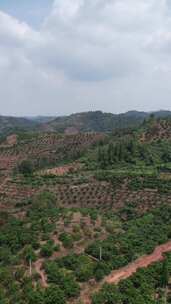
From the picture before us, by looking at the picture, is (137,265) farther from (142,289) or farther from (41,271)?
(41,271)

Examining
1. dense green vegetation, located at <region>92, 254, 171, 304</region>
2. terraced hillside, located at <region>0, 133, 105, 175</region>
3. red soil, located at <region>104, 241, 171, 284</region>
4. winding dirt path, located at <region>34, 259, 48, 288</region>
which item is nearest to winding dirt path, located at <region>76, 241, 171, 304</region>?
red soil, located at <region>104, 241, 171, 284</region>

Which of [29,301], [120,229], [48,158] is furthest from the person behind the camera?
[48,158]

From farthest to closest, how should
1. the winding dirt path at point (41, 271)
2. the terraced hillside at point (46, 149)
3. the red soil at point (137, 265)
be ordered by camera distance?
the terraced hillside at point (46, 149) < the red soil at point (137, 265) < the winding dirt path at point (41, 271)

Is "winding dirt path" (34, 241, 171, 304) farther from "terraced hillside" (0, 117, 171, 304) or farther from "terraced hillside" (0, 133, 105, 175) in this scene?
"terraced hillside" (0, 133, 105, 175)

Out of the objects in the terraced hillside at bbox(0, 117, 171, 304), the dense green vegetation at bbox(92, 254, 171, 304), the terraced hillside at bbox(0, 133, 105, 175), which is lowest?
the dense green vegetation at bbox(92, 254, 171, 304)

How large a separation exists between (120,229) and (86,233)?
394cm

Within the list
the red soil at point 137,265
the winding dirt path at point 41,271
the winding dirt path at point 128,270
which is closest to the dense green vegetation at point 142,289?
the winding dirt path at point 128,270

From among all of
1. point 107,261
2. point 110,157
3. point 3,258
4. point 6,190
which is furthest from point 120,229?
point 110,157

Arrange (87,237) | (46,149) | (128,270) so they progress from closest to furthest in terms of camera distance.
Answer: (128,270), (87,237), (46,149)

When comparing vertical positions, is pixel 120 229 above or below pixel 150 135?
below

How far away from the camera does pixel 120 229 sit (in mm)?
36719

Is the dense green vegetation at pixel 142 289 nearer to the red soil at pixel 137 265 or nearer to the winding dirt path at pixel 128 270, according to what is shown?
the winding dirt path at pixel 128 270

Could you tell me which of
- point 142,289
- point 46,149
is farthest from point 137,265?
point 46,149

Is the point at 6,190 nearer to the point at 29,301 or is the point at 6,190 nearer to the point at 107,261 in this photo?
the point at 107,261
